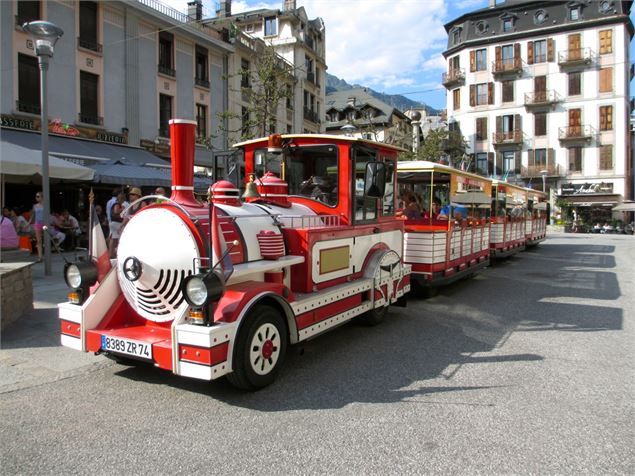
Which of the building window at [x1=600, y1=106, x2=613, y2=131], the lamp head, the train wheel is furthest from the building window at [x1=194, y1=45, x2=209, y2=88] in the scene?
the building window at [x1=600, y1=106, x2=613, y2=131]

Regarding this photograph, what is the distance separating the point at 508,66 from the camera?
1736 inches

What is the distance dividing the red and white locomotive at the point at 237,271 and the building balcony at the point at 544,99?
4307 centimetres

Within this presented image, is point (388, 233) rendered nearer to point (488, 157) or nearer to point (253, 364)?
point (253, 364)

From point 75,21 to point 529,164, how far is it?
38.4 m

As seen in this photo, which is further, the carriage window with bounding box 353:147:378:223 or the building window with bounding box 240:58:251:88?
the building window with bounding box 240:58:251:88

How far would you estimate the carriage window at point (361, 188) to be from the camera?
19.1 ft

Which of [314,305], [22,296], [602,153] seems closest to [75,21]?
[22,296]

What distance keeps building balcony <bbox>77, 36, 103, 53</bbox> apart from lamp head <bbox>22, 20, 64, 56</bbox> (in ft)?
32.6

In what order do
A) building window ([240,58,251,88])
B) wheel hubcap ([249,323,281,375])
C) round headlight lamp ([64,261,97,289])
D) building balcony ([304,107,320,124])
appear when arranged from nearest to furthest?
wheel hubcap ([249,323,281,375]) < round headlight lamp ([64,261,97,289]) < building window ([240,58,251,88]) < building balcony ([304,107,320,124])

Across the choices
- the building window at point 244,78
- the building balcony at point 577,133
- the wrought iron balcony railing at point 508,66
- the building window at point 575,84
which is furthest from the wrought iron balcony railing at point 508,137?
the building window at point 244,78

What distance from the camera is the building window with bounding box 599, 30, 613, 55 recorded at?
40.8m

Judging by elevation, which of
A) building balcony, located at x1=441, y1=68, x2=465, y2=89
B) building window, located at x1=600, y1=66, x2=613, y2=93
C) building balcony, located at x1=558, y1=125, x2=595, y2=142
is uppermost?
building balcony, located at x1=441, y1=68, x2=465, y2=89

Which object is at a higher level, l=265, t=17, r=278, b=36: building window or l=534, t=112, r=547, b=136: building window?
l=265, t=17, r=278, b=36: building window

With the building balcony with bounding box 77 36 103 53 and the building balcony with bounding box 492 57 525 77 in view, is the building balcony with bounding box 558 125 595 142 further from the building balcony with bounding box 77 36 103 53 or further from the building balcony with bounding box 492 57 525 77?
the building balcony with bounding box 77 36 103 53
